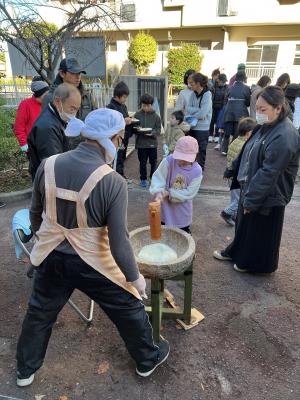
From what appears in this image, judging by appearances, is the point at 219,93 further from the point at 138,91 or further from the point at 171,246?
the point at 171,246

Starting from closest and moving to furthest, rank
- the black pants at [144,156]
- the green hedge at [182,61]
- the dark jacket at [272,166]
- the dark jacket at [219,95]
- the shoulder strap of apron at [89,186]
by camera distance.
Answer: the shoulder strap of apron at [89,186] → the dark jacket at [272,166] → the black pants at [144,156] → the dark jacket at [219,95] → the green hedge at [182,61]

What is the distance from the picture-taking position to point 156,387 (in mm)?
2328

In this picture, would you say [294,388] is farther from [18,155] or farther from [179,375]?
[18,155]

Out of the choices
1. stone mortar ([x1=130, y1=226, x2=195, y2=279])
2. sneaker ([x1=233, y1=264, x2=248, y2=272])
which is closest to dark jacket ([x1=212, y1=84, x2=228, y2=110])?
sneaker ([x1=233, y1=264, x2=248, y2=272])

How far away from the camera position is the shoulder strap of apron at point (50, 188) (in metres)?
1.86

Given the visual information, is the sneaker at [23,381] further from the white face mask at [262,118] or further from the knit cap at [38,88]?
the knit cap at [38,88]

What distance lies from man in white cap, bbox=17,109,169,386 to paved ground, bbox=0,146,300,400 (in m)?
0.28

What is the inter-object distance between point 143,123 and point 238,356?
440 centimetres

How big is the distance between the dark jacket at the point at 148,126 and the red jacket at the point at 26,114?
183 cm

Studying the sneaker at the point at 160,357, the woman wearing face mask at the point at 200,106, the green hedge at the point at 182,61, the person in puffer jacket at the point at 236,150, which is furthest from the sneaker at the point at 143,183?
the green hedge at the point at 182,61

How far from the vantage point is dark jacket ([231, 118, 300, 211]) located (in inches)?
→ 115

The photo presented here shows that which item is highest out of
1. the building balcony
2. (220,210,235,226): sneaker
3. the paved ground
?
the building balcony

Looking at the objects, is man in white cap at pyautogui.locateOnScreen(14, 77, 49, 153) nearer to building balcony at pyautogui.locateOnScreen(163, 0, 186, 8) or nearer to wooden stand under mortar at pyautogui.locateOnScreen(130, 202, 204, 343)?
wooden stand under mortar at pyautogui.locateOnScreen(130, 202, 204, 343)

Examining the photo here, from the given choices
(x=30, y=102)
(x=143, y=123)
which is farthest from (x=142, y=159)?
(x=30, y=102)
